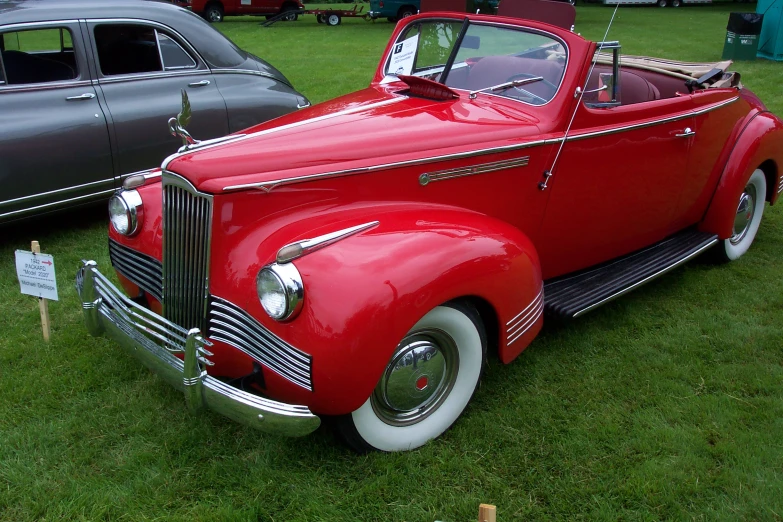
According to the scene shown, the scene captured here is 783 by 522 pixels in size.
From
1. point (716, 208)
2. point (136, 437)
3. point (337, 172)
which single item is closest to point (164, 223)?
point (337, 172)

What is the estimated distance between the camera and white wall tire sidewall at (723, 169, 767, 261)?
462 cm

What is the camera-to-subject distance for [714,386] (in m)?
3.25

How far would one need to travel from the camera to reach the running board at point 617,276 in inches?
134

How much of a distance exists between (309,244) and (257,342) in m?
0.40

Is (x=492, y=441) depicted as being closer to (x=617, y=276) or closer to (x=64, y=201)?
(x=617, y=276)

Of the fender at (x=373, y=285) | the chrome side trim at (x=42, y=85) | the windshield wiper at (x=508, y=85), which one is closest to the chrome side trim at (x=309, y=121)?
the windshield wiper at (x=508, y=85)

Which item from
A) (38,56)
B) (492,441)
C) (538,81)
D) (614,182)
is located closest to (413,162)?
(538,81)

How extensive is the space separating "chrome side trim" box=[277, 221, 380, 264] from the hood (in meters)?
0.31

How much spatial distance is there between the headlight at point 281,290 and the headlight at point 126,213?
1.00 m

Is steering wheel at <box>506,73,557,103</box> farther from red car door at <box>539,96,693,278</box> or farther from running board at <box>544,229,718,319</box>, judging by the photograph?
running board at <box>544,229,718,319</box>

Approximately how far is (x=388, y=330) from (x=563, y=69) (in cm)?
180

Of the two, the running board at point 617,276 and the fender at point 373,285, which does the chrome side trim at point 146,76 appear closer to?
the fender at point 373,285

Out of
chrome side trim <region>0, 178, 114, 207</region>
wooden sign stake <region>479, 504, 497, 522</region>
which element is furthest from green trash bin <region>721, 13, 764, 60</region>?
wooden sign stake <region>479, 504, 497, 522</region>

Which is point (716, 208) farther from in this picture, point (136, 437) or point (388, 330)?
point (136, 437)
